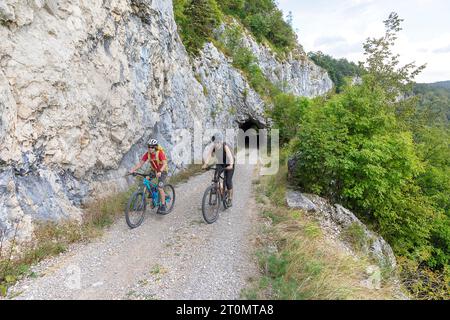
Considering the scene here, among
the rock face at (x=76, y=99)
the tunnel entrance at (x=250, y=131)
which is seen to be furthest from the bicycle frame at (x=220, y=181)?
the tunnel entrance at (x=250, y=131)

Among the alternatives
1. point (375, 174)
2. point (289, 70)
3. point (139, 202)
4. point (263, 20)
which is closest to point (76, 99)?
point (139, 202)

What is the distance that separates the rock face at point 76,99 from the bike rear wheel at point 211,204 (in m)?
3.03

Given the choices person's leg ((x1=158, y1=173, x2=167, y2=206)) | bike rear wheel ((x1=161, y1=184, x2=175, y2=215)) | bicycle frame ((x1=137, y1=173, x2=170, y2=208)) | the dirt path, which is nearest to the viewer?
the dirt path

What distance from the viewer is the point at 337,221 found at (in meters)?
8.47

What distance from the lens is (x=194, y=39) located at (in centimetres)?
1866

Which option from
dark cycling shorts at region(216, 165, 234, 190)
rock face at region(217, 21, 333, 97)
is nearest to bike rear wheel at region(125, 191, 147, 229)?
dark cycling shorts at region(216, 165, 234, 190)

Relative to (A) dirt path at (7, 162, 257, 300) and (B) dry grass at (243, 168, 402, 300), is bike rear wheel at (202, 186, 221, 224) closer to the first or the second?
(A) dirt path at (7, 162, 257, 300)

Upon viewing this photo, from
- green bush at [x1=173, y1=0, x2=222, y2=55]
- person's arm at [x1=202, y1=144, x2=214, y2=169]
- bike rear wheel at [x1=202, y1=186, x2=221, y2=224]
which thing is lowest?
bike rear wheel at [x1=202, y1=186, x2=221, y2=224]

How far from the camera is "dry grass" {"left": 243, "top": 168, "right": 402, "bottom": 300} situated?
12.8 ft

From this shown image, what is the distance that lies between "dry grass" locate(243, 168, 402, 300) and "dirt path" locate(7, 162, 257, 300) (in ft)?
1.23

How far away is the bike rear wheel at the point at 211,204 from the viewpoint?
695cm

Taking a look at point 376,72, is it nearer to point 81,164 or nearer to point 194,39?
point 194,39

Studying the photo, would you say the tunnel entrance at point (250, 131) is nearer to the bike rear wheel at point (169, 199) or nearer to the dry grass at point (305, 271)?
the bike rear wheel at point (169, 199)

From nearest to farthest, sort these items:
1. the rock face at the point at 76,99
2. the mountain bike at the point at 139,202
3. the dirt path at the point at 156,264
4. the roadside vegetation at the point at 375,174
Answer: the dirt path at the point at 156,264
the rock face at the point at 76,99
the mountain bike at the point at 139,202
the roadside vegetation at the point at 375,174
